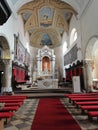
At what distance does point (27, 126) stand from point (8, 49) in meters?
8.79

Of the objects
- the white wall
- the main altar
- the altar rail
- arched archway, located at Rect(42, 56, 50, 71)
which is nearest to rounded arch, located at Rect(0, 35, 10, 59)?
the altar rail

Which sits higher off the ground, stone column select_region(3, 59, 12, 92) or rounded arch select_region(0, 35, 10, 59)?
rounded arch select_region(0, 35, 10, 59)

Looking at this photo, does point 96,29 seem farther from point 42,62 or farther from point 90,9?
point 42,62

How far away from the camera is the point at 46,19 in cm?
1841

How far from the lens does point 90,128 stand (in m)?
3.37

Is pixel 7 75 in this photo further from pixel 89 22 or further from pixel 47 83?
pixel 89 22

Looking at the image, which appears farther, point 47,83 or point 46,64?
point 46,64

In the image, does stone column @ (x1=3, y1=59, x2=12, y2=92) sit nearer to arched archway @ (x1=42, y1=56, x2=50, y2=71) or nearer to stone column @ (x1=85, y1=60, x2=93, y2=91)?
stone column @ (x1=85, y1=60, x2=93, y2=91)

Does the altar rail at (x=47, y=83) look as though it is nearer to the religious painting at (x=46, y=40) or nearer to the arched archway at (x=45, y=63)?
the arched archway at (x=45, y=63)

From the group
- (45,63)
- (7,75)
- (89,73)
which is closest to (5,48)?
(7,75)

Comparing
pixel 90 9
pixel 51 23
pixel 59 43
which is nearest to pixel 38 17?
pixel 51 23

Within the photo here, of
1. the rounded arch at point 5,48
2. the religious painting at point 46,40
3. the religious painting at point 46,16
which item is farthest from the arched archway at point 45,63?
the rounded arch at point 5,48

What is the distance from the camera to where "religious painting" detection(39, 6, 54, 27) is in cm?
1648

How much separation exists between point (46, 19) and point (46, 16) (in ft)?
1.94
